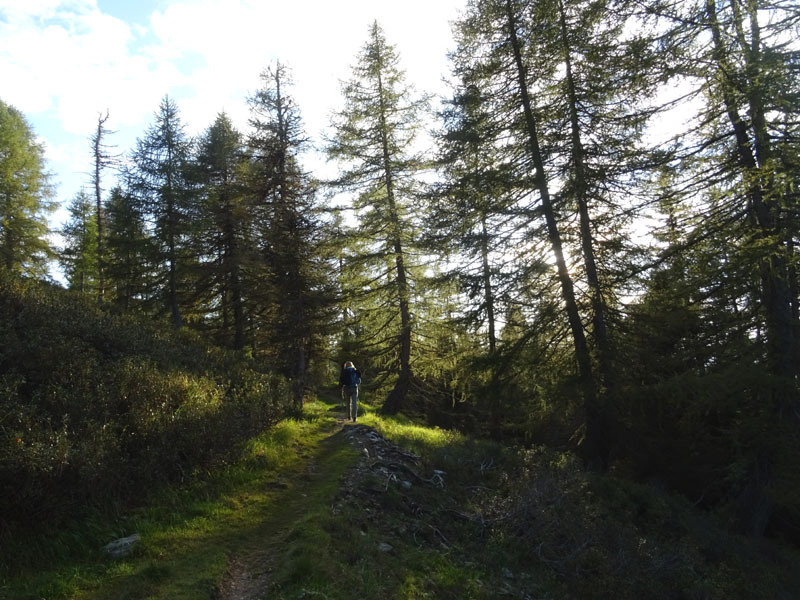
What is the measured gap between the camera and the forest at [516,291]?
7516 millimetres

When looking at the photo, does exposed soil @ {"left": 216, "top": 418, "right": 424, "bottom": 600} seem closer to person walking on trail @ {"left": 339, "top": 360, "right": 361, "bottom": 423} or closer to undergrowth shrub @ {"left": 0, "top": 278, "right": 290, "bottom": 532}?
person walking on trail @ {"left": 339, "top": 360, "right": 361, "bottom": 423}

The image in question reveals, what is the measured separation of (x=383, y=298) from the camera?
19.5 m

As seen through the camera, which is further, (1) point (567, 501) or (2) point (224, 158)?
(2) point (224, 158)

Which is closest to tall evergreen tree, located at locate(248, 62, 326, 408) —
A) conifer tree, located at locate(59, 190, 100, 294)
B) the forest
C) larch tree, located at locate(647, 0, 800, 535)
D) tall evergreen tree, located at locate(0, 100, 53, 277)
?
the forest

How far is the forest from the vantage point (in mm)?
7516

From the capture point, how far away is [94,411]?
6562mm

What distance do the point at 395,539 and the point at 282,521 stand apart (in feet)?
5.79

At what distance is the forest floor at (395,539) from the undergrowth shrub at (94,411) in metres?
0.42

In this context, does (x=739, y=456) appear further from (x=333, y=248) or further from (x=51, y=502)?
(x=333, y=248)

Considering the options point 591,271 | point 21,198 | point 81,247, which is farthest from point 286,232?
point 81,247

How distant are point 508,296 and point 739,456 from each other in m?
6.48

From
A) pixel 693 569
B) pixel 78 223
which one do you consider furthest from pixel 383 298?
pixel 78 223

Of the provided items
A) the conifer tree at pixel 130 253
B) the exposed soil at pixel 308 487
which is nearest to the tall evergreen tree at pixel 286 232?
the exposed soil at pixel 308 487

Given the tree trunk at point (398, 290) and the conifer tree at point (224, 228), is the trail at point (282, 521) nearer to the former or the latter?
the tree trunk at point (398, 290)
